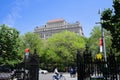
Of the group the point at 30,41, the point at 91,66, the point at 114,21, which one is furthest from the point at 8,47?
the point at 91,66

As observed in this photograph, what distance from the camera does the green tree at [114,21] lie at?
17219 mm

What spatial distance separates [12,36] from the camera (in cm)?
4403

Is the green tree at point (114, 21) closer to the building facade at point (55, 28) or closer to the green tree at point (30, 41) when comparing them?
the green tree at point (30, 41)

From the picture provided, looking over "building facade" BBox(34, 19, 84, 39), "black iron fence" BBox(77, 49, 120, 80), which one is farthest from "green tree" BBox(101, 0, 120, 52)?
"building facade" BBox(34, 19, 84, 39)

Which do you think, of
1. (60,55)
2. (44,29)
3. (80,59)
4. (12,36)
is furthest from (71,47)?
(44,29)

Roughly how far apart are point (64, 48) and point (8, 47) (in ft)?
80.9

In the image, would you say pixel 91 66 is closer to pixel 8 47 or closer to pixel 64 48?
pixel 8 47

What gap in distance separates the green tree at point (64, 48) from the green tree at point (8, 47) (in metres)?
19.8

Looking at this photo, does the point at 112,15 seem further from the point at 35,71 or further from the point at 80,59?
the point at 35,71

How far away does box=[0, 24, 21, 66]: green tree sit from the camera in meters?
41.9

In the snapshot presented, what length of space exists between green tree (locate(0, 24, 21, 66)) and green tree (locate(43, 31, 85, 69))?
→ 65.0ft

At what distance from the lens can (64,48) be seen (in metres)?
64.1

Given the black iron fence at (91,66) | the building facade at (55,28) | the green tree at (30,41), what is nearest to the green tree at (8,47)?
the green tree at (30,41)

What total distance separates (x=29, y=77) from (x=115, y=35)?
8.13 metres
